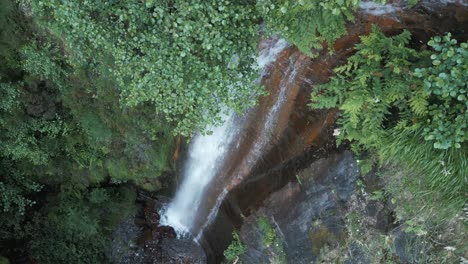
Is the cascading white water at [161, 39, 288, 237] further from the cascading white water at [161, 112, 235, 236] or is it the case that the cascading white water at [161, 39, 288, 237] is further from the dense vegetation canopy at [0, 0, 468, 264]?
the dense vegetation canopy at [0, 0, 468, 264]

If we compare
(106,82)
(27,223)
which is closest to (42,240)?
(27,223)

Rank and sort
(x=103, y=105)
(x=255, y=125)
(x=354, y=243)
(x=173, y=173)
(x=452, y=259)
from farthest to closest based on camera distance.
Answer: (x=173, y=173)
(x=103, y=105)
(x=255, y=125)
(x=354, y=243)
(x=452, y=259)

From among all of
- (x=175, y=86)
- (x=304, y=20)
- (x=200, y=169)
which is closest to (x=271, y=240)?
(x=200, y=169)

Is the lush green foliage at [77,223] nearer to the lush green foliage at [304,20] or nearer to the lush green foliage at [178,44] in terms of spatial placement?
the lush green foliage at [178,44]

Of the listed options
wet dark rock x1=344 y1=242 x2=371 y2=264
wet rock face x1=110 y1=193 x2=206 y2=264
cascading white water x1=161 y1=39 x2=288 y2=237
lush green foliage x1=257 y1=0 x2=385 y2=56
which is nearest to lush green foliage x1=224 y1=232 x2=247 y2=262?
cascading white water x1=161 y1=39 x2=288 y2=237

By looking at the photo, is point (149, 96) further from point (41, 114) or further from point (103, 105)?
point (41, 114)

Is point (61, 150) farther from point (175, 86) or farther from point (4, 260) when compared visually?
point (175, 86)

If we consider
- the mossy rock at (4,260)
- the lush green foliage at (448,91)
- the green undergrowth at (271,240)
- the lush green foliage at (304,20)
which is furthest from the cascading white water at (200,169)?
the mossy rock at (4,260)
